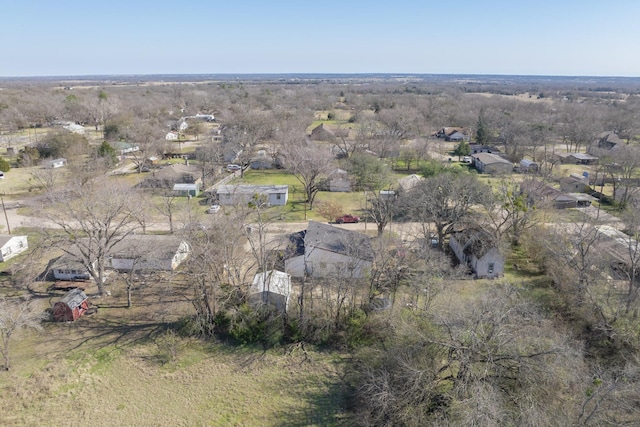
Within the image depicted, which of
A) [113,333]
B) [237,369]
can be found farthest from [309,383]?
[113,333]

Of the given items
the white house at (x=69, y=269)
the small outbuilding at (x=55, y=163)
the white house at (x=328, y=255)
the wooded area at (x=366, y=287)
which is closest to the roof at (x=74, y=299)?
the wooded area at (x=366, y=287)

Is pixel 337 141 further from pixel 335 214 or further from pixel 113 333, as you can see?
pixel 113 333

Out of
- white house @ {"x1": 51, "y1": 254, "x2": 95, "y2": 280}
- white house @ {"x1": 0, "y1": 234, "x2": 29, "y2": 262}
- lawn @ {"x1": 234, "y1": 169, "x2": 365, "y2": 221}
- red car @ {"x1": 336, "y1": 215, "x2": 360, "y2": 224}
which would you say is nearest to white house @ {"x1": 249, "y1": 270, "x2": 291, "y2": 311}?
white house @ {"x1": 51, "y1": 254, "x2": 95, "y2": 280}

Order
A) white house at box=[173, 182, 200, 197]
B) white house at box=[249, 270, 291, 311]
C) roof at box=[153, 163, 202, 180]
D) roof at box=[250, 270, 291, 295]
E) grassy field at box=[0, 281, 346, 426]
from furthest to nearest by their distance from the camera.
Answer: roof at box=[153, 163, 202, 180] → white house at box=[173, 182, 200, 197] → roof at box=[250, 270, 291, 295] → white house at box=[249, 270, 291, 311] → grassy field at box=[0, 281, 346, 426]

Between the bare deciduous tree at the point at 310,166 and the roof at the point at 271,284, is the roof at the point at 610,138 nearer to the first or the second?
the bare deciduous tree at the point at 310,166

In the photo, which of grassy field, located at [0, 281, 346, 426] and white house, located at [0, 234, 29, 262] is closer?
grassy field, located at [0, 281, 346, 426]

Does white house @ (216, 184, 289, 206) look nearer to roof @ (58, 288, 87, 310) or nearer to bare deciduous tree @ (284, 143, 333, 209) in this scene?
bare deciduous tree @ (284, 143, 333, 209)
